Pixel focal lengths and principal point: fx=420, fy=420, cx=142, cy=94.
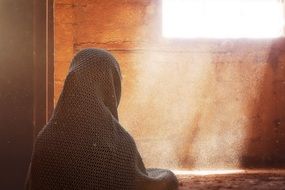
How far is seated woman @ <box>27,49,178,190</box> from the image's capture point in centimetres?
259

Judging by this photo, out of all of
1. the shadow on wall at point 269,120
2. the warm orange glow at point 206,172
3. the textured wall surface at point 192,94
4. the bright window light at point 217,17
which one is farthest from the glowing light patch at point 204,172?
the bright window light at point 217,17

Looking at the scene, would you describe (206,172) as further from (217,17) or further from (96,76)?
(96,76)

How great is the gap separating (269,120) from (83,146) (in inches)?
169

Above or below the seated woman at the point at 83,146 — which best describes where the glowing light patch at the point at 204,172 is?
below

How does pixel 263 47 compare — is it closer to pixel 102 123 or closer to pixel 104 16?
pixel 104 16

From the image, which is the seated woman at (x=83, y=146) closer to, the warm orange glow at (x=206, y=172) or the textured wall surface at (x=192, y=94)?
the warm orange glow at (x=206, y=172)

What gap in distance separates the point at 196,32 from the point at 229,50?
58cm

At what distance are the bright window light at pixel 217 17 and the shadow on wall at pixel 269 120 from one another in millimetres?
484

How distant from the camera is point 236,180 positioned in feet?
17.1

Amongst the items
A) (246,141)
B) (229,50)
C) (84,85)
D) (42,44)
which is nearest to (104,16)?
(229,50)

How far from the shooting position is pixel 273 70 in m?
6.25

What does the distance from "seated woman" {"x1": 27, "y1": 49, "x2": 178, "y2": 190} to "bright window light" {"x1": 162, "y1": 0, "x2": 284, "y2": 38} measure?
12.3 feet

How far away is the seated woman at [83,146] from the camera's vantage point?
8.48 feet

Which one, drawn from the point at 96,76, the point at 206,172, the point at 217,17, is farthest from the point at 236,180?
the point at 96,76
